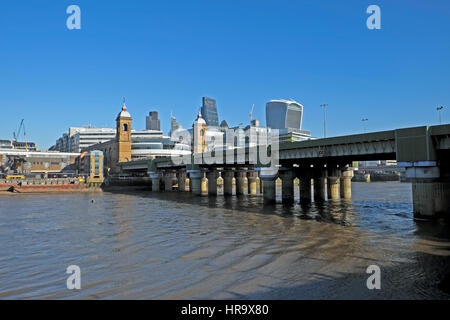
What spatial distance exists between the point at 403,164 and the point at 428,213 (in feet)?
16.9

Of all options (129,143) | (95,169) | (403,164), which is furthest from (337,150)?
(129,143)

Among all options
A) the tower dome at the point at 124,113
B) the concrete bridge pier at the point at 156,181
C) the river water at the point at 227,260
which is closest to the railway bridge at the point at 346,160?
the river water at the point at 227,260

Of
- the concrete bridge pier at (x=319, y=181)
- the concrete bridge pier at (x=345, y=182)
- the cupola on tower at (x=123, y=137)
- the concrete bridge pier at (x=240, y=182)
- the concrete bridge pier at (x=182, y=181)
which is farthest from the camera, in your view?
the cupola on tower at (x=123, y=137)

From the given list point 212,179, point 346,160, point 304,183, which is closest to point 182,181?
point 212,179

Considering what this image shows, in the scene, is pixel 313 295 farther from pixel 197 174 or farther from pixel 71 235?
pixel 197 174

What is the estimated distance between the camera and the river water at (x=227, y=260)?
42.0 ft

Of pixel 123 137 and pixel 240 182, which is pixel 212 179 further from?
pixel 123 137

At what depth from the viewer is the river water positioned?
12797 millimetres

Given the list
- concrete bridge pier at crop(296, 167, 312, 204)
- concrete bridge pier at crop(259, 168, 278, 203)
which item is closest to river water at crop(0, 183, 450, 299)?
concrete bridge pier at crop(259, 168, 278, 203)

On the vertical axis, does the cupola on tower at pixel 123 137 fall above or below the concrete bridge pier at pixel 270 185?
above

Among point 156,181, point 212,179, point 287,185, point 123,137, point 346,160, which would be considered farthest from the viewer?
point 123,137

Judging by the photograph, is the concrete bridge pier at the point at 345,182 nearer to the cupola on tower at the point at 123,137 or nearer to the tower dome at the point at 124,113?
the cupola on tower at the point at 123,137

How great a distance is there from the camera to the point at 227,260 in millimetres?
17672
